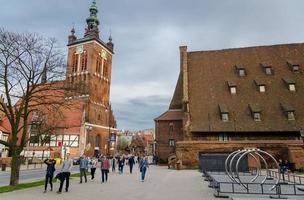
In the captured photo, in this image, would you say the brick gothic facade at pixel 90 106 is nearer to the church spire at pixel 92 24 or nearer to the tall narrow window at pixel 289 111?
the church spire at pixel 92 24

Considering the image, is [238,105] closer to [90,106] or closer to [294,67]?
[294,67]

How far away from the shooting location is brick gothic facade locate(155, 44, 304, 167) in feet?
90.2

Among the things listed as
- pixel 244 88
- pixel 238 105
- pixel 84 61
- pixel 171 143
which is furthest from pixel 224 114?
pixel 84 61

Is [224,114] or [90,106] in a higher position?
[90,106]

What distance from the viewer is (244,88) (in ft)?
106

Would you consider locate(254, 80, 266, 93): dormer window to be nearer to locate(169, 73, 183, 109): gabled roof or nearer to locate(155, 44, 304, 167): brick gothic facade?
locate(155, 44, 304, 167): brick gothic facade

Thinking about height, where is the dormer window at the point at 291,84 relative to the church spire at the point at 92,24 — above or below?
below

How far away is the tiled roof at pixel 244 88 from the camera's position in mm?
28547

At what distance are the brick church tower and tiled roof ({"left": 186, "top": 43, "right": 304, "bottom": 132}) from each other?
2993 centimetres

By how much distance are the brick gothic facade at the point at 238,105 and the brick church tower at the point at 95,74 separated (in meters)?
25.2

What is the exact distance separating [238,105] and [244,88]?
326cm

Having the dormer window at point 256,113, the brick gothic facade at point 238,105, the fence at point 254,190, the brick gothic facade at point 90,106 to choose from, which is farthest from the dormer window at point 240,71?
the brick gothic facade at point 90,106

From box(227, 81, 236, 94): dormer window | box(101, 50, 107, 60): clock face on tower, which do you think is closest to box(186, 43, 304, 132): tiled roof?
box(227, 81, 236, 94): dormer window

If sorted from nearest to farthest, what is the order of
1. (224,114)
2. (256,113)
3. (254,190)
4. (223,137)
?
(254,190) → (223,137) → (256,113) → (224,114)
